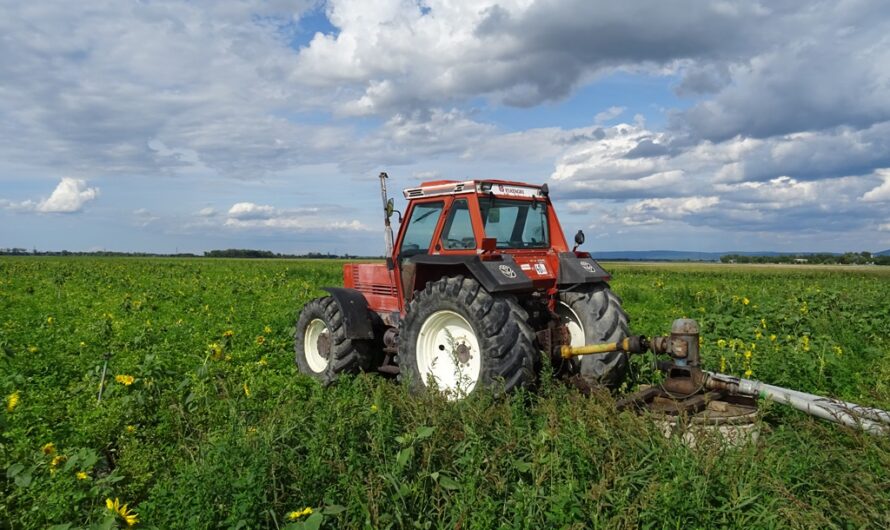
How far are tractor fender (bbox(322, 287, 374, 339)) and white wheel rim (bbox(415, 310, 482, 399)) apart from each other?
49.5 inches

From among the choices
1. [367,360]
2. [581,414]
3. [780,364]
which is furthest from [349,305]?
[780,364]

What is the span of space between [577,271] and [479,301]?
121cm

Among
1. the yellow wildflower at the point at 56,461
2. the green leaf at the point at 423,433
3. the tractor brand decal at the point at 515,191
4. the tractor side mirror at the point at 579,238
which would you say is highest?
the tractor brand decal at the point at 515,191

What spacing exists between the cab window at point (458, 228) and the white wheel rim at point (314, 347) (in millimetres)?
2361

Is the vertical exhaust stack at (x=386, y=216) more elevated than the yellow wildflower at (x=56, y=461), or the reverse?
the vertical exhaust stack at (x=386, y=216)

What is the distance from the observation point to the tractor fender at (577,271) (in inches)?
230

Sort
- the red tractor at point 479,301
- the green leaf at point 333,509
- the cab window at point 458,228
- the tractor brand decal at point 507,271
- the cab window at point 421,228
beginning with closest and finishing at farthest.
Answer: the green leaf at point 333,509 → the red tractor at point 479,301 → the tractor brand decal at point 507,271 → the cab window at point 458,228 → the cab window at point 421,228

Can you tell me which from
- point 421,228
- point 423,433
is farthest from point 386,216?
point 423,433

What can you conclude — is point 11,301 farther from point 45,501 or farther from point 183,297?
point 45,501

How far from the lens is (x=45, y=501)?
3.20 metres

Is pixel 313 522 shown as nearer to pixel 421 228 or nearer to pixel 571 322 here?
pixel 571 322

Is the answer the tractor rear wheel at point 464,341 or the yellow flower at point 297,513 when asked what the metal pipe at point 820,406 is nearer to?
the tractor rear wheel at point 464,341

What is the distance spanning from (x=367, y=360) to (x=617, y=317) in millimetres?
2931

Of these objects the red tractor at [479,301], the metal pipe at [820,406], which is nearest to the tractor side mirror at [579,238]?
the red tractor at [479,301]
